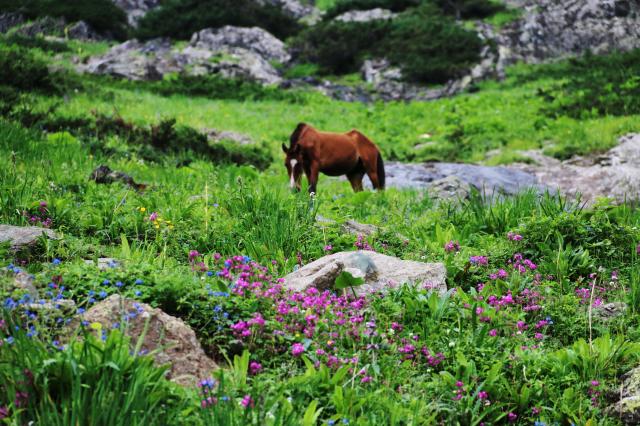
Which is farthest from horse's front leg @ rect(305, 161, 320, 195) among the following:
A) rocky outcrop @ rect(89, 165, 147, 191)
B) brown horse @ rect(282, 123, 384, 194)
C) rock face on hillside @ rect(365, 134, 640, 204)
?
rock face on hillside @ rect(365, 134, 640, 204)

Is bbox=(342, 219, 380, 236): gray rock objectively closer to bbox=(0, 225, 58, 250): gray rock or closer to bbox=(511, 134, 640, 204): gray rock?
bbox=(0, 225, 58, 250): gray rock

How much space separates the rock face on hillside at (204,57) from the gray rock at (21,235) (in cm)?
2355

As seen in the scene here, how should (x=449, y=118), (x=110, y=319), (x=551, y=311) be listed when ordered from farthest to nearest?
(x=449, y=118)
(x=551, y=311)
(x=110, y=319)

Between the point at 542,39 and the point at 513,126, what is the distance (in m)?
19.1

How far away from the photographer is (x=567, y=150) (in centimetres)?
1543

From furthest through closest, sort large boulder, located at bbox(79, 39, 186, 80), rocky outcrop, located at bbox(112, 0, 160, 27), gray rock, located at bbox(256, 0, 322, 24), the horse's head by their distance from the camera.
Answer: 1. gray rock, located at bbox(256, 0, 322, 24)
2. rocky outcrop, located at bbox(112, 0, 160, 27)
3. large boulder, located at bbox(79, 39, 186, 80)
4. the horse's head

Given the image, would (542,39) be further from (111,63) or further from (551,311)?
(551,311)

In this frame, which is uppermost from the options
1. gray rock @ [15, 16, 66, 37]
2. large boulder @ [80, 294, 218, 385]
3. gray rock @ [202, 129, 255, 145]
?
gray rock @ [15, 16, 66, 37]

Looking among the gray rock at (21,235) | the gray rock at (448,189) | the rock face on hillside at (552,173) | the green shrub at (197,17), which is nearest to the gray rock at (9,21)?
the green shrub at (197,17)

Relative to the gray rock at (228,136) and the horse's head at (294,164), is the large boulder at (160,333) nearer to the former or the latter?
the horse's head at (294,164)

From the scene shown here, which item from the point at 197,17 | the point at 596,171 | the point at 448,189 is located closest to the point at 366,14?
the point at 197,17

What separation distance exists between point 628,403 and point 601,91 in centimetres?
1912

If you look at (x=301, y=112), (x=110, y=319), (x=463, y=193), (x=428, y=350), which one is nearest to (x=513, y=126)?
(x=301, y=112)

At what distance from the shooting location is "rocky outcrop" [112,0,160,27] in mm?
45812
